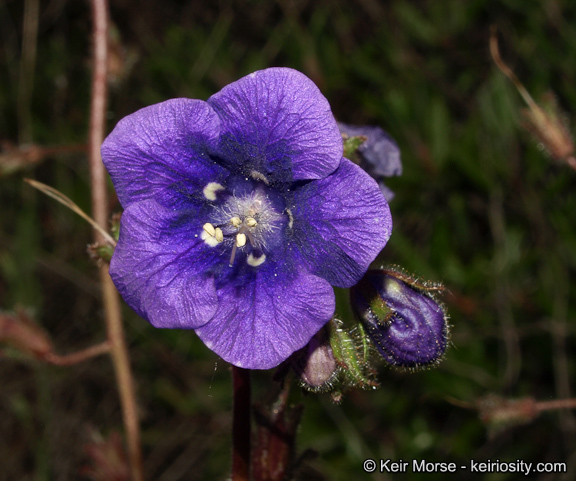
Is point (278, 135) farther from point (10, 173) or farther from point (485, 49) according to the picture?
point (485, 49)

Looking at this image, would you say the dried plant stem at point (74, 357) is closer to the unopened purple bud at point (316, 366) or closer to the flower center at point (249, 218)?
the flower center at point (249, 218)

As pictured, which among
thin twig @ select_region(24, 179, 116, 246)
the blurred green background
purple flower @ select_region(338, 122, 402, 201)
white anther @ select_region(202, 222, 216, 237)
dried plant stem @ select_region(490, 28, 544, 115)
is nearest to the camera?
white anther @ select_region(202, 222, 216, 237)

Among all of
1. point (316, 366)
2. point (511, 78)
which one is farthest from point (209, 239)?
point (511, 78)

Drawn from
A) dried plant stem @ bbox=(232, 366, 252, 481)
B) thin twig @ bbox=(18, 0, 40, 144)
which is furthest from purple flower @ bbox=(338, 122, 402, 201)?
thin twig @ bbox=(18, 0, 40, 144)

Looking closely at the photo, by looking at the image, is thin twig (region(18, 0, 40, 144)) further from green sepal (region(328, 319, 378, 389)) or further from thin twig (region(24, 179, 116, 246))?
green sepal (region(328, 319, 378, 389))

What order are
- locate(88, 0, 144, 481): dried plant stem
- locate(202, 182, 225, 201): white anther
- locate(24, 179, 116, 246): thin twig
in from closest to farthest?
locate(202, 182, 225, 201): white anther
locate(24, 179, 116, 246): thin twig
locate(88, 0, 144, 481): dried plant stem

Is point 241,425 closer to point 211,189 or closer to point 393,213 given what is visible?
point 211,189
